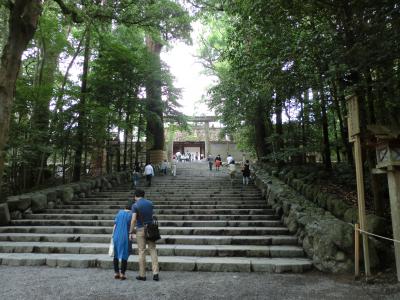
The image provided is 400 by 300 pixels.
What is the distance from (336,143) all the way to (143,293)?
30.4 ft

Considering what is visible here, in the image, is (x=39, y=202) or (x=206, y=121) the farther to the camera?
(x=206, y=121)

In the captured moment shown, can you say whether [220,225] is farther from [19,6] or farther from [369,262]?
[19,6]

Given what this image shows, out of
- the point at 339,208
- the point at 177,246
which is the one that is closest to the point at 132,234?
the point at 177,246

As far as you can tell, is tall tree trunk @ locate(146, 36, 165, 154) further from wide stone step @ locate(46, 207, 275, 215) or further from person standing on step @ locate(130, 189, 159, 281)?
person standing on step @ locate(130, 189, 159, 281)

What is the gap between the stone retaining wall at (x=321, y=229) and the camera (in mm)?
5754

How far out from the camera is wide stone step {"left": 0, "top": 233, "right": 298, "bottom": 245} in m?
7.39

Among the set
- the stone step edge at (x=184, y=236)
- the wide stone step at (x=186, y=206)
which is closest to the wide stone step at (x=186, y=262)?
the stone step edge at (x=184, y=236)

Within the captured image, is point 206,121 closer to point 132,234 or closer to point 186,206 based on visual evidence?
point 186,206

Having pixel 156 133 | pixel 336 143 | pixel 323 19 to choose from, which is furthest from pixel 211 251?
pixel 156 133

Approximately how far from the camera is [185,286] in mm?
5098

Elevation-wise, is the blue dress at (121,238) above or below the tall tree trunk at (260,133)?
below

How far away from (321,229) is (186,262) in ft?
8.92

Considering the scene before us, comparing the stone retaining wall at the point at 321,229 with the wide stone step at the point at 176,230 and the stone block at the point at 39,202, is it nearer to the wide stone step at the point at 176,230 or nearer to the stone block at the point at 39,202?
the wide stone step at the point at 176,230

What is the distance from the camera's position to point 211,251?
6816mm
